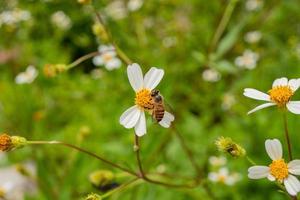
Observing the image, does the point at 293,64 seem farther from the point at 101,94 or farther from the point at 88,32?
the point at 88,32

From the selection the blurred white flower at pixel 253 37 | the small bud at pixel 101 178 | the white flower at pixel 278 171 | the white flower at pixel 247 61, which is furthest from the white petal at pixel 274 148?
the blurred white flower at pixel 253 37

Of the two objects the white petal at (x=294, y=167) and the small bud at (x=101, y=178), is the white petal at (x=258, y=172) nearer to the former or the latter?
the white petal at (x=294, y=167)

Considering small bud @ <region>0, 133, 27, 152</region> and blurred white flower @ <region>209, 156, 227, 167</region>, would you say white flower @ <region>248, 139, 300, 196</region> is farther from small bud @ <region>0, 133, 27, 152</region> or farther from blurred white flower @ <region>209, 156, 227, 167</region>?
blurred white flower @ <region>209, 156, 227, 167</region>

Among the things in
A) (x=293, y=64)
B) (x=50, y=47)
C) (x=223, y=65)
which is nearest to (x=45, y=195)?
(x=223, y=65)

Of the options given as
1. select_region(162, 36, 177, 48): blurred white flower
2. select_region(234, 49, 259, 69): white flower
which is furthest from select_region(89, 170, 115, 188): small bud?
select_region(162, 36, 177, 48): blurred white flower

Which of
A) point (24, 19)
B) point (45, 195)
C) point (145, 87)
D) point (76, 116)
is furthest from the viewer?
point (24, 19)

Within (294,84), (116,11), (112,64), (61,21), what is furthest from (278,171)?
(61,21)
